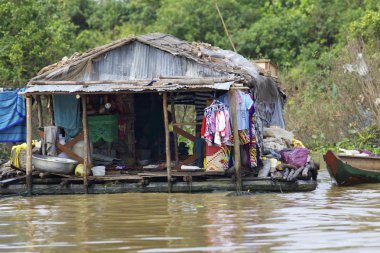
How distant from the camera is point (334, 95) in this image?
2741 cm

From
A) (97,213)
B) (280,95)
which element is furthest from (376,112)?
(97,213)

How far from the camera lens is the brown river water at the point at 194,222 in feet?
32.9

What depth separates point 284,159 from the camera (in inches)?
680

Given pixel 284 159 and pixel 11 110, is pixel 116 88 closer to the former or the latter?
pixel 11 110

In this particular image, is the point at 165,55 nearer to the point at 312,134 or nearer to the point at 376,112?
the point at 376,112

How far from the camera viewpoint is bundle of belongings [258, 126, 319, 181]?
53.6ft

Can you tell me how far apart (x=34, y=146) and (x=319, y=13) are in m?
18.1

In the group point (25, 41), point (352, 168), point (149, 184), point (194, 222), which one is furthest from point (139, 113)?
point (194, 222)

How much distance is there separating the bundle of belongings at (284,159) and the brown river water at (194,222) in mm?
481

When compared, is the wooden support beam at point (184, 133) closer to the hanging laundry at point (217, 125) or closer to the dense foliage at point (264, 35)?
the hanging laundry at point (217, 125)

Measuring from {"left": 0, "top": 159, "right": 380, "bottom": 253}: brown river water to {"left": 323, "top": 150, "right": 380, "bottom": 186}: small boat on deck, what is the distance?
906mm

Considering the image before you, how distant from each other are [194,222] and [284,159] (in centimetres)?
553

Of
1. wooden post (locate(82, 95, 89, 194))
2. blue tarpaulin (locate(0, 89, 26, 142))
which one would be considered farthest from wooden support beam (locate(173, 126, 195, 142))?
blue tarpaulin (locate(0, 89, 26, 142))

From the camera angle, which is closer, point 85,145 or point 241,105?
point 241,105
